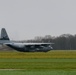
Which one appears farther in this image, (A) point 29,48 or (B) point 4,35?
(B) point 4,35

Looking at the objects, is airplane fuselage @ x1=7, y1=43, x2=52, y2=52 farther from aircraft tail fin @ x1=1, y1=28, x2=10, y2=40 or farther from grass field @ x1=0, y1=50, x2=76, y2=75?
grass field @ x1=0, y1=50, x2=76, y2=75

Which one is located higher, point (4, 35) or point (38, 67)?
point (4, 35)

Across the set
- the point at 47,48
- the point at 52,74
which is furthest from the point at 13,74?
the point at 47,48

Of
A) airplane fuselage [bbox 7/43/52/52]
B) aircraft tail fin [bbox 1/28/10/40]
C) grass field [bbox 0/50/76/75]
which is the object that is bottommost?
grass field [bbox 0/50/76/75]

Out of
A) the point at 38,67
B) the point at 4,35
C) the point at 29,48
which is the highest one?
the point at 4,35

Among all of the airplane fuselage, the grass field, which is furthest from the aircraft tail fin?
the grass field

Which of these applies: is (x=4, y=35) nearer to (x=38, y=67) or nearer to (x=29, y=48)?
(x=29, y=48)

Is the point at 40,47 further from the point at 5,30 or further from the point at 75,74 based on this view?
the point at 75,74

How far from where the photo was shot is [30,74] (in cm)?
3175

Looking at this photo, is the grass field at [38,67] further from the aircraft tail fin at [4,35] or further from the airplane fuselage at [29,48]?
the aircraft tail fin at [4,35]

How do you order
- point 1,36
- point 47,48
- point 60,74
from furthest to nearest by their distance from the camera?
point 1,36 → point 47,48 → point 60,74

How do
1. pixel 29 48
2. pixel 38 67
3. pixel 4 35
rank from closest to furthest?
1. pixel 38 67
2. pixel 29 48
3. pixel 4 35

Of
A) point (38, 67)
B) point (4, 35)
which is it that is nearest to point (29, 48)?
point (4, 35)

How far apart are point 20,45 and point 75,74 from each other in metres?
104
